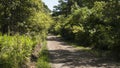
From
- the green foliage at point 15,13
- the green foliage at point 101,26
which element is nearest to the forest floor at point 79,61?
the green foliage at point 101,26

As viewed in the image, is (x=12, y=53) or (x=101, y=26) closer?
(x=12, y=53)

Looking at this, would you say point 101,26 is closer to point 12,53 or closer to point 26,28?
point 26,28

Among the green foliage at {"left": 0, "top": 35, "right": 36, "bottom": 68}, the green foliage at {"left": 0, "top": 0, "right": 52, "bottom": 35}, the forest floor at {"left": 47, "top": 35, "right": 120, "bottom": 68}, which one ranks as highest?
the green foliage at {"left": 0, "top": 0, "right": 52, "bottom": 35}

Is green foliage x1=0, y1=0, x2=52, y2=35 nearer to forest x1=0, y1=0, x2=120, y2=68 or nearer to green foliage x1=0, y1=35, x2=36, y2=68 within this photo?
forest x1=0, y1=0, x2=120, y2=68

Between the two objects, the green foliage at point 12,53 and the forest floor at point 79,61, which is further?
the forest floor at point 79,61

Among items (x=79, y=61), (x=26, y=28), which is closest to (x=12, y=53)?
(x=79, y=61)

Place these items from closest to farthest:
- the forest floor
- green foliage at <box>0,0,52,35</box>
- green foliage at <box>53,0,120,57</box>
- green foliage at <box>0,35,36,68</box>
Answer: green foliage at <box>0,35,36,68</box> → the forest floor → green foliage at <box>53,0,120,57</box> → green foliage at <box>0,0,52,35</box>

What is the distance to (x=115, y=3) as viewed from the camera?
71.6ft

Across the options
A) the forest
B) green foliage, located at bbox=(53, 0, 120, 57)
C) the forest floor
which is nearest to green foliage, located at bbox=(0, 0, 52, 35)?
the forest

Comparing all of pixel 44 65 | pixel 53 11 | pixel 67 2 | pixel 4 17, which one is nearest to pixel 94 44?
pixel 4 17

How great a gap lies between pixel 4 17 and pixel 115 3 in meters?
9.33

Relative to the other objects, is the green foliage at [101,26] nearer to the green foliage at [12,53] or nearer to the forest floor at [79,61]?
the forest floor at [79,61]

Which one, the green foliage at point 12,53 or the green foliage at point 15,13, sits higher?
the green foliage at point 15,13

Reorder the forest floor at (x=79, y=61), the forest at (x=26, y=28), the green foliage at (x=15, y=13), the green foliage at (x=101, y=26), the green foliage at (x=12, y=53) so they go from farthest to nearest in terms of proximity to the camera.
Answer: the green foliage at (x=15, y=13) → the green foliage at (x=101, y=26) → the forest floor at (x=79, y=61) → the forest at (x=26, y=28) → the green foliage at (x=12, y=53)
